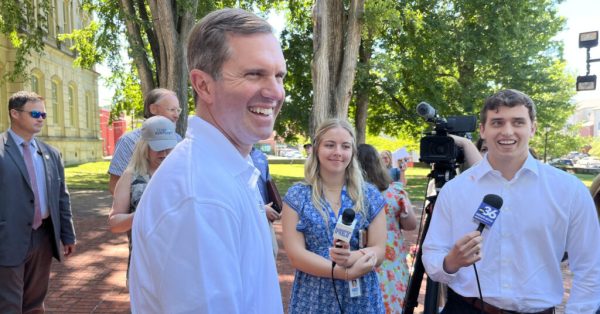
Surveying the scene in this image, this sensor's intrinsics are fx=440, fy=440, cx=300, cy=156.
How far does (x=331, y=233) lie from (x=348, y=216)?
68cm

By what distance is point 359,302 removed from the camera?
276 centimetres

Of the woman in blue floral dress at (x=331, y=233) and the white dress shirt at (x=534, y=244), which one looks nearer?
the white dress shirt at (x=534, y=244)

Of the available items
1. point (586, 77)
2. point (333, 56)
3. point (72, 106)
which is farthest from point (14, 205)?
point (72, 106)

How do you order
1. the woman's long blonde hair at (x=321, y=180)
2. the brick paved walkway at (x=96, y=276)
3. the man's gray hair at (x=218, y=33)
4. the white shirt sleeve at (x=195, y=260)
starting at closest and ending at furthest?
the white shirt sleeve at (x=195, y=260) < the man's gray hair at (x=218, y=33) < the woman's long blonde hair at (x=321, y=180) < the brick paved walkway at (x=96, y=276)

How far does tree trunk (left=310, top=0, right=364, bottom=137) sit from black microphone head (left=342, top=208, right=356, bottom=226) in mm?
8341

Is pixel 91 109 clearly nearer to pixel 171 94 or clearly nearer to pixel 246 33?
pixel 171 94

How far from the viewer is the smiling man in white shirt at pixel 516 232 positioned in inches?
84.7

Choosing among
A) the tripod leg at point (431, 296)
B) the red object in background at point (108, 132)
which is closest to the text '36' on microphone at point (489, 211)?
the tripod leg at point (431, 296)

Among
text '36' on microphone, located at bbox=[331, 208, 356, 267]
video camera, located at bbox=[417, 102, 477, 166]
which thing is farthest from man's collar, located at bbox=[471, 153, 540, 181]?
text '36' on microphone, located at bbox=[331, 208, 356, 267]

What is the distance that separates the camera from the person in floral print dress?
3.30m

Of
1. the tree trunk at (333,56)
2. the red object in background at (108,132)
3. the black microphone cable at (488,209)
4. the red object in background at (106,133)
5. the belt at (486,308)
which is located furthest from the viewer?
the red object in background at (108,132)

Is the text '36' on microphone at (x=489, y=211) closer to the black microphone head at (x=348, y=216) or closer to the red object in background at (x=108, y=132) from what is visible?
the black microphone head at (x=348, y=216)

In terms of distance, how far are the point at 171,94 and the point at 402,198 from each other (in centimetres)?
215

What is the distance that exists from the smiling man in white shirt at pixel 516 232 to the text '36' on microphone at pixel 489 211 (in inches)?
3.2
